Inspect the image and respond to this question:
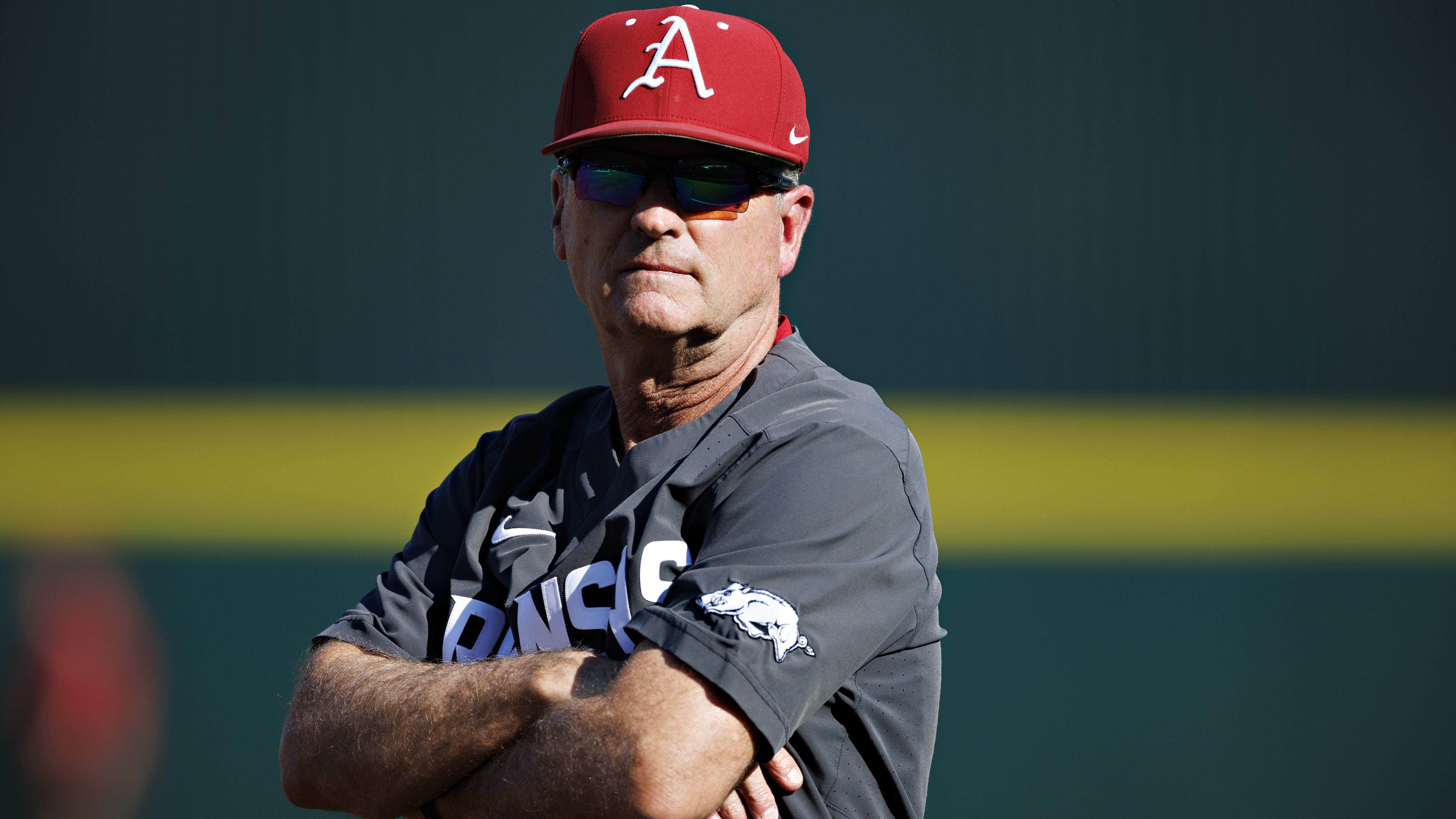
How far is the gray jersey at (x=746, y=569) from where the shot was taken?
52.4 inches

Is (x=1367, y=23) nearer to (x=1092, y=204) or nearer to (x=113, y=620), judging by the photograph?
(x=1092, y=204)

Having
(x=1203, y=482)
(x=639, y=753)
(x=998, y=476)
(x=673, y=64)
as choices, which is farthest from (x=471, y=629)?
(x=1203, y=482)

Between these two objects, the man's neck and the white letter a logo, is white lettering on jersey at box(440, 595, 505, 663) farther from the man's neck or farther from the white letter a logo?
the white letter a logo

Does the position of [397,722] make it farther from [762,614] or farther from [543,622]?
[762,614]

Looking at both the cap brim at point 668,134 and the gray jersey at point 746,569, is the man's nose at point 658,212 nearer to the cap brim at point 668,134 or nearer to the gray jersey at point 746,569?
the cap brim at point 668,134

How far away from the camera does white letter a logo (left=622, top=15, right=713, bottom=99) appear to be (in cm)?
170

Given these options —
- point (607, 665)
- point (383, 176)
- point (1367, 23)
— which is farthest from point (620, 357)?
point (1367, 23)

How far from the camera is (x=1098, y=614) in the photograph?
12.9 ft

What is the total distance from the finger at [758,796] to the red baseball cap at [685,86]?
0.97 m

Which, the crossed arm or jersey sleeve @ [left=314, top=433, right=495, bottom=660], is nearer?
the crossed arm

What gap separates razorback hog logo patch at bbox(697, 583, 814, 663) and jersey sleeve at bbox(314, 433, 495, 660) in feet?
2.19

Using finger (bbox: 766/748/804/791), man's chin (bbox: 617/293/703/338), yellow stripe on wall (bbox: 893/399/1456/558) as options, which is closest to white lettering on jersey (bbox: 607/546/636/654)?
finger (bbox: 766/748/804/791)

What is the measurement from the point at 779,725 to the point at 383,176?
11.7 feet

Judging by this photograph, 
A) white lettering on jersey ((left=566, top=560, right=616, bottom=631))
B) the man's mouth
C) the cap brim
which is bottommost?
white lettering on jersey ((left=566, top=560, right=616, bottom=631))
